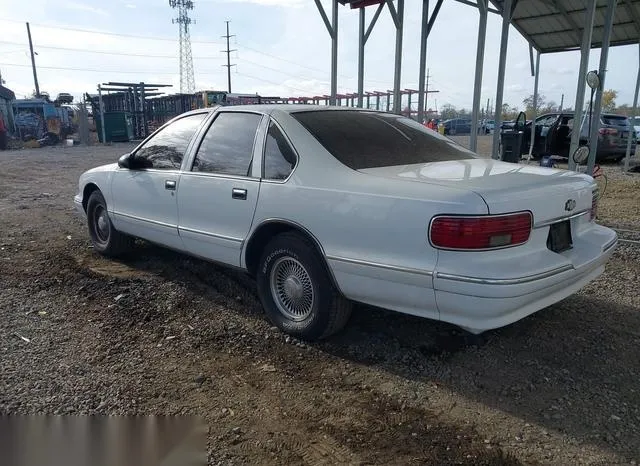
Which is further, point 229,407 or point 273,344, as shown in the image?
point 273,344

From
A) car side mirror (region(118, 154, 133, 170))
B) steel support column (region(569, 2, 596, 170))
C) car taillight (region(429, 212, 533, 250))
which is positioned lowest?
car taillight (region(429, 212, 533, 250))

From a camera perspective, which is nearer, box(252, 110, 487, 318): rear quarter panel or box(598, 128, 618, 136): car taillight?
box(252, 110, 487, 318): rear quarter panel

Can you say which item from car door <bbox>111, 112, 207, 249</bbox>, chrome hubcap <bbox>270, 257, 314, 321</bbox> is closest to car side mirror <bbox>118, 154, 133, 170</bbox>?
car door <bbox>111, 112, 207, 249</bbox>

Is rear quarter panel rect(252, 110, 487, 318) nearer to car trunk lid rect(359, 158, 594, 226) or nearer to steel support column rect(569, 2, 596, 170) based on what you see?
car trunk lid rect(359, 158, 594, 226)

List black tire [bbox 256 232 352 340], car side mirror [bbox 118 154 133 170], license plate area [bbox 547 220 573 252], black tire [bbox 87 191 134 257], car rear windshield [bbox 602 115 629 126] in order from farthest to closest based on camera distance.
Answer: car rear windshield [bbox 602 115 629 126], black tire [bbox 87 191 134 257], car side mirror [bbox 118 154 133 170], black tire [bbox 256 232 352 340], license plate area [bbox 547 220 573 252]

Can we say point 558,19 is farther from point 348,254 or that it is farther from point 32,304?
point 32,304

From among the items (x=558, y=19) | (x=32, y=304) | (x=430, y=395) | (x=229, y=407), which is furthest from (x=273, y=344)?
(x=558, y=19)

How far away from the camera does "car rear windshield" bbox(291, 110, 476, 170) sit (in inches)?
134

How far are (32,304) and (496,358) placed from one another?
3.66 meters

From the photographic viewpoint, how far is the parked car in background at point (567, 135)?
44.6 feet

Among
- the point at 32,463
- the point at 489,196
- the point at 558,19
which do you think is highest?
the point at 558,19

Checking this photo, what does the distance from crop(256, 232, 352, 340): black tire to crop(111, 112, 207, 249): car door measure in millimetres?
1155

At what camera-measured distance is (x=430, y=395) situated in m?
2.85

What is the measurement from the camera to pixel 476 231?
260 centimetres
